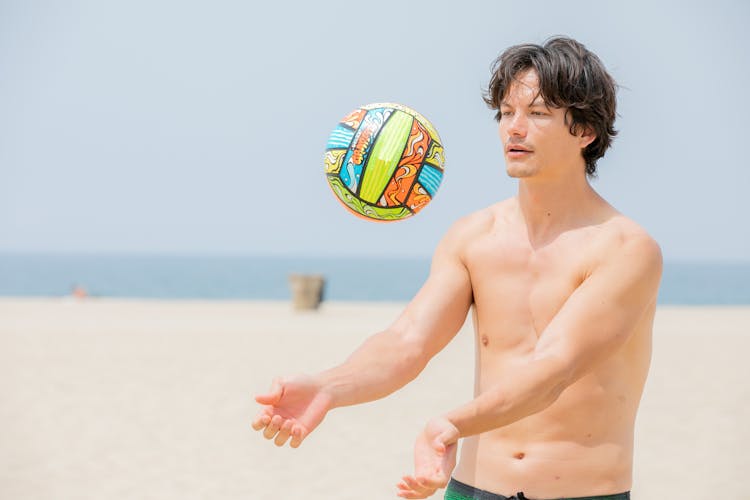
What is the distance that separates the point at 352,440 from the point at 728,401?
5.07 metres

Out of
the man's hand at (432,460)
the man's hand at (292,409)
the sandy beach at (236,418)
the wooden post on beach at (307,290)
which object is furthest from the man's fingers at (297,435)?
the wooden post on beach at (307,290)

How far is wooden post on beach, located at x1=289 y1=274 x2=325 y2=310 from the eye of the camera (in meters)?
28.0

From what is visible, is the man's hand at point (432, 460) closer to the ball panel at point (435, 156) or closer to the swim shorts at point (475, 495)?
the swim shorts at point (475, 495)

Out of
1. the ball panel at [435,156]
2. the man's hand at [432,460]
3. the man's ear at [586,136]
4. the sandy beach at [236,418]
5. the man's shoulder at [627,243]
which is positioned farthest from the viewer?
the sandy beach at [236,418]

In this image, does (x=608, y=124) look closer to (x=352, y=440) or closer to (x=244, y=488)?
(x=244, y=488)

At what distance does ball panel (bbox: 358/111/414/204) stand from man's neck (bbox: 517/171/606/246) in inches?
30.7

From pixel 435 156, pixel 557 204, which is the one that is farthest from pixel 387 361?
pixel 435 156

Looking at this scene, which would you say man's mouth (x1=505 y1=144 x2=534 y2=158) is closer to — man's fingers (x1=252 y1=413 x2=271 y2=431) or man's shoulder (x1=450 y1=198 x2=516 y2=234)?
man's shoulder (x1=450 y1=198 x2=516 y2=234)

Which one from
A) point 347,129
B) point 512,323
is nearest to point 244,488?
point 347,129

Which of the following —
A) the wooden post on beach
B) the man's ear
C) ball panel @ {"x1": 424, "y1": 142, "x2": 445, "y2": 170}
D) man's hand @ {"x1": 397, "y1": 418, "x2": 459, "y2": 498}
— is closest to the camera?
man's hand @ {"x1": 397, "y1": 418, "x2": 459, "y2": 498}

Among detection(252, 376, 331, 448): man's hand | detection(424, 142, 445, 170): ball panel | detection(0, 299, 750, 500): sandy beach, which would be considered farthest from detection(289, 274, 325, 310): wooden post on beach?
detection(252, 376, 331, 448): man's hand

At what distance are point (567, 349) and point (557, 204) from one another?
674mm

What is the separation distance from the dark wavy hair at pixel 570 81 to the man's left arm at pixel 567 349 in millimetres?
415

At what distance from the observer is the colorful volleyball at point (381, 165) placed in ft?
14.0
